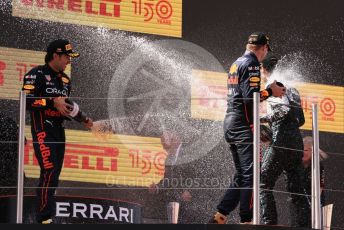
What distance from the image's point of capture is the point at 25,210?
19.9 feet

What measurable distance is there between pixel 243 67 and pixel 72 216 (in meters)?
1.43

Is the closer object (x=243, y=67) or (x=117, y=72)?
(x=243, y=67)

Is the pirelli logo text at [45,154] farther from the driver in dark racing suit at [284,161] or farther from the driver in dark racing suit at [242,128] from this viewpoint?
the driver in dark racing suit at [284,161]

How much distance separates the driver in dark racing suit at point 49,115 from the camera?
19.1ft

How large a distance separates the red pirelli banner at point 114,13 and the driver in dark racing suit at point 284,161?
7.87ft

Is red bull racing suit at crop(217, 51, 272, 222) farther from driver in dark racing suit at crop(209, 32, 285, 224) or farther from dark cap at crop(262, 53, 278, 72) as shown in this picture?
dark cap at crop(262, 53, 278, 72)

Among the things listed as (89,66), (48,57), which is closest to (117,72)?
(89,66)

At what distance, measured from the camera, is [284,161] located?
6203mm

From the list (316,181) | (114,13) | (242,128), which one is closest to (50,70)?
(242,128)

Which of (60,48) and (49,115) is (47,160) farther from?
(60,48)

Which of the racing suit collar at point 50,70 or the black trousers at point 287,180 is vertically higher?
the racing suit collar at point 50,70

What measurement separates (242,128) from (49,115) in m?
1.16

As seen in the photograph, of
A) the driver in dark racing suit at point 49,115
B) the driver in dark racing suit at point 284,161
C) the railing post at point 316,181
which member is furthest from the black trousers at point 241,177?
the driver in dark racing suit at point 49,115

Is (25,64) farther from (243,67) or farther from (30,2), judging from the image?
(243,67)
